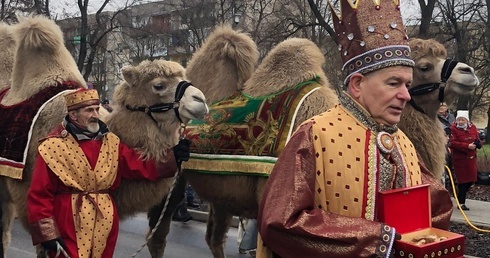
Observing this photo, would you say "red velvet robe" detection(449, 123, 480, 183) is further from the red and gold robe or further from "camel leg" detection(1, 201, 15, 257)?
the red and gold robe

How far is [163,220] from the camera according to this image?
5.97 meters

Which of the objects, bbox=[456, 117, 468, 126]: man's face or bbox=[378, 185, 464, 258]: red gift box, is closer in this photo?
bbox=[378, 185, 464, 258]: red gift box

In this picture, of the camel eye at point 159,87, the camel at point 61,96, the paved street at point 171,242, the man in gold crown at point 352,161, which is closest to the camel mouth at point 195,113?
the camel at point 61,96

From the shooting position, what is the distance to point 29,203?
13.1 ft

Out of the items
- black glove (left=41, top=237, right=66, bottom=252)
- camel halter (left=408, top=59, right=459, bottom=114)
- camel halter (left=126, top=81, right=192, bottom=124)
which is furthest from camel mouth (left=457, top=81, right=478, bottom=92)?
black glove (left=41, top=237, right=66, bottom=252)

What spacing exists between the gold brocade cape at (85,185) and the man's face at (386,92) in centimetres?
243

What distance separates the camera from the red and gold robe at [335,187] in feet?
6.94

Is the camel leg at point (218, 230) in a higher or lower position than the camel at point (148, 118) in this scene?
lower

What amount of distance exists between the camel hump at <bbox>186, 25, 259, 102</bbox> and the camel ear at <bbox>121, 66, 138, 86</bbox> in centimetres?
82

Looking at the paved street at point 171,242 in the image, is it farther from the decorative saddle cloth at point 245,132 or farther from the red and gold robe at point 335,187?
the red and gold robe at point 335,187

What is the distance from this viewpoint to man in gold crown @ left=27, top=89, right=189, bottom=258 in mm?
3989

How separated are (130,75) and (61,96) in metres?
0.78

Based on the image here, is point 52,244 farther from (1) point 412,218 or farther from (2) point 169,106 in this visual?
(1) point 412,218

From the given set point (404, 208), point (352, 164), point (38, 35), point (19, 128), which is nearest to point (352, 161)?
point (352, 164)
